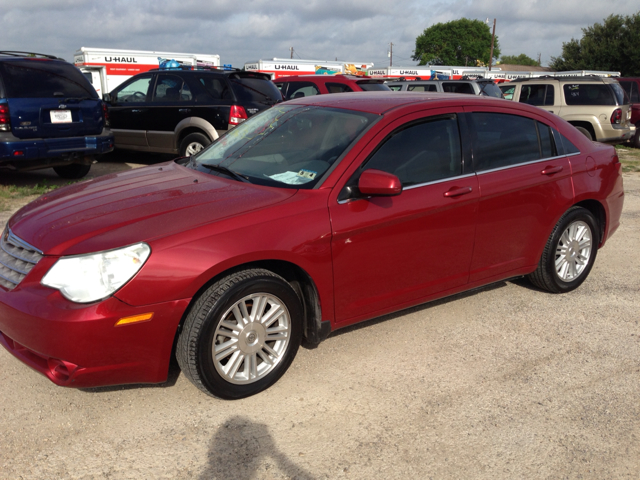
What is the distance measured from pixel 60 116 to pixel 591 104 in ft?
37.6

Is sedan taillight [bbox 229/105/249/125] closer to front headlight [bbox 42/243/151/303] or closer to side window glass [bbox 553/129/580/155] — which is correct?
side window glass [bbox 553/129/580/155]

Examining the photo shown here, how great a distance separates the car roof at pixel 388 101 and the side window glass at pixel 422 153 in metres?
0.17

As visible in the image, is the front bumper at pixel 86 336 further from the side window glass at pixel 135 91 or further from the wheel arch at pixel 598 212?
the side window glass at pixel 135 91

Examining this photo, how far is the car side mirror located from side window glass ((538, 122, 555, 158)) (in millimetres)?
1721

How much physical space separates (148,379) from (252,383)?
1.88ft

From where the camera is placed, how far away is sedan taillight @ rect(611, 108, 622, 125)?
13.5 meters

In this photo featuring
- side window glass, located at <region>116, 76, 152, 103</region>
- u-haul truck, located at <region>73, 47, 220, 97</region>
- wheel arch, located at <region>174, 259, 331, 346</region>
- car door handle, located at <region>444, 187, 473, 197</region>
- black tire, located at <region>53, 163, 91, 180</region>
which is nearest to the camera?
wheel arch, located at <region>174, 259, 331, 346</region>

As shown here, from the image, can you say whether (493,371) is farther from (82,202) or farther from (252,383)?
(82,202)

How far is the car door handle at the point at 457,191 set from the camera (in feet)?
12.6

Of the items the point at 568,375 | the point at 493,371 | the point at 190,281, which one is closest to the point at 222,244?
the point at 190,281

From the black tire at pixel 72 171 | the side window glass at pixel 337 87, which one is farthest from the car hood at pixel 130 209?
the side window glass at pixel 337 87

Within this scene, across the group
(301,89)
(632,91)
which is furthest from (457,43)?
(301,89)

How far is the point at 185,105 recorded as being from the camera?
1005 centimetres

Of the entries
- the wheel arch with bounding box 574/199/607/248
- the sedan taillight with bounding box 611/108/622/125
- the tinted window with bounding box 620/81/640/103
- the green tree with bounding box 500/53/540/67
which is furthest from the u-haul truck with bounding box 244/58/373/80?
the green tree with bounding box 500/53/540/67
